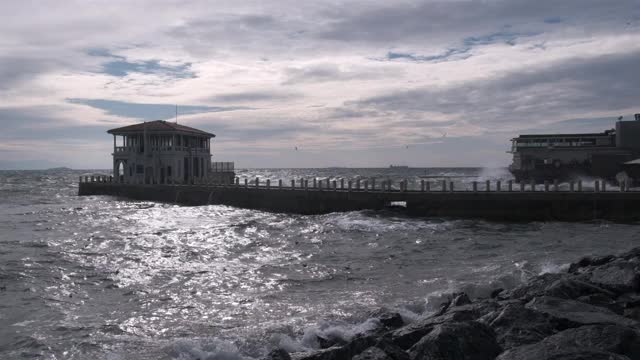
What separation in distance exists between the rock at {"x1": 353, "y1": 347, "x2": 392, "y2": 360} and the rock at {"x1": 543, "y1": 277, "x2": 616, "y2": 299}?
15.6 feet

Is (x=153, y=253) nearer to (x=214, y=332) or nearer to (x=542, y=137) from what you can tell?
(x=214, y=332)

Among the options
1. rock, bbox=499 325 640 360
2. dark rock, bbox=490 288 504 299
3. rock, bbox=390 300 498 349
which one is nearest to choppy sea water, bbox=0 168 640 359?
dark rock, bbox=490 288 504 299

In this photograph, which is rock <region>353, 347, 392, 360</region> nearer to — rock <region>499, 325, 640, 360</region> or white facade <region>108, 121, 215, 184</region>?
rock <region>499, 325, 640, 360</region>

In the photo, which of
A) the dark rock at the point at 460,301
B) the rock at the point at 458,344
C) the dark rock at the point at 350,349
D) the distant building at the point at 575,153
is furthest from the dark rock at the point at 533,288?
the distant building at the point at 575,153

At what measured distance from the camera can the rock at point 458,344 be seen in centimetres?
742

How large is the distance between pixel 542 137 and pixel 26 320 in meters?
70.4

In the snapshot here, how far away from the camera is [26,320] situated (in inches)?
470

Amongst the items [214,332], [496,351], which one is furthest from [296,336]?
[496,351]

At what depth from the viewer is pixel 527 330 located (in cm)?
827

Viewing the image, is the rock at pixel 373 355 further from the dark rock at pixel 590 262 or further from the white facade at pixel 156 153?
the white facade at pixel 156 153

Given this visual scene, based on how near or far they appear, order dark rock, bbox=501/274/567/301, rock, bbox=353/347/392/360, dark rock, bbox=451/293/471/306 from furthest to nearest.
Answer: dark rock, bbox=501/274/567/301 → dark rock, bbox=451/293/471/306 → rock, bbox=353/347/392/360

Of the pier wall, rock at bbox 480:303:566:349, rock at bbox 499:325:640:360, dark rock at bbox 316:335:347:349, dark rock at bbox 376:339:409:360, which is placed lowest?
dark rock at bbox 316:335:347:349

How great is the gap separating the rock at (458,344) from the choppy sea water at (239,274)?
8.58 feet

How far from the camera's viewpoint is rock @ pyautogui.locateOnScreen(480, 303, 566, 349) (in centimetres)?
802
